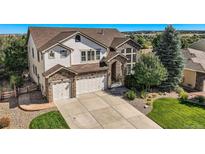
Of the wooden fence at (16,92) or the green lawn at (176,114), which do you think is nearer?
the green lawn at (176,114)

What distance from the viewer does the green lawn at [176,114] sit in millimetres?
14766

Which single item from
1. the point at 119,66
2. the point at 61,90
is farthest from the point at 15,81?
the point at 119,66

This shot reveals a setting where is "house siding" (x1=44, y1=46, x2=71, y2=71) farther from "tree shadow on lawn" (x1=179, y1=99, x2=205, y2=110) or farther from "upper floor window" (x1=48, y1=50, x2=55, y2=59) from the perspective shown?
"tree shadow on lawn" (x1=179, y1=99, x2=205, y2=110)

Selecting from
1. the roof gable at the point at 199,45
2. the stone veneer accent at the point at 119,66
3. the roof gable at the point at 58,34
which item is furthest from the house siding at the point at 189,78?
the roof gable at the point at 58,34

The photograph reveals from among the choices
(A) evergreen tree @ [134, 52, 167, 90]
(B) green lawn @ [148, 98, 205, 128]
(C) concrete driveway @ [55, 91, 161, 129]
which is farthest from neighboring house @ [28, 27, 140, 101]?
(B) green lawn @ [148, 98, 205, 128]

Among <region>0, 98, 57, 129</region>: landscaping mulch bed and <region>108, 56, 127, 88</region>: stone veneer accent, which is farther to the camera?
<region>108, 56, 127, 88</region>: stone veneer accent

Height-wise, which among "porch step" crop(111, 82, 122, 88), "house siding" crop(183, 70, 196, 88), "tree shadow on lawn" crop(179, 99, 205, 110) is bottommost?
"tree shadow on lawn" crop(179, 99, 205, 110)

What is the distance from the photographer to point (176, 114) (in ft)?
53.7

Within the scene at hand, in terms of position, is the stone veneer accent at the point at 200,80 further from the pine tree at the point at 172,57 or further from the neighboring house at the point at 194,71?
the pine tree at the point at 172,57

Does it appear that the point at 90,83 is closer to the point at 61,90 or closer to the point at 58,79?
the point at 61,90

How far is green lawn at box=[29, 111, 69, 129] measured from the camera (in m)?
14.0

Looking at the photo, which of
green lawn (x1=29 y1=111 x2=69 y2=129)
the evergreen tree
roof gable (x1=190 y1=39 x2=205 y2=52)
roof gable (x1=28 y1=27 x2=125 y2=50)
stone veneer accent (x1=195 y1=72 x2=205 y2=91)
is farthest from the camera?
roof gable (x1=190 y1=39 x2=205 y2=52)

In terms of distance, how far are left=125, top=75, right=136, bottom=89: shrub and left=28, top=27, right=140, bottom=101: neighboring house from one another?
0.65 meters
